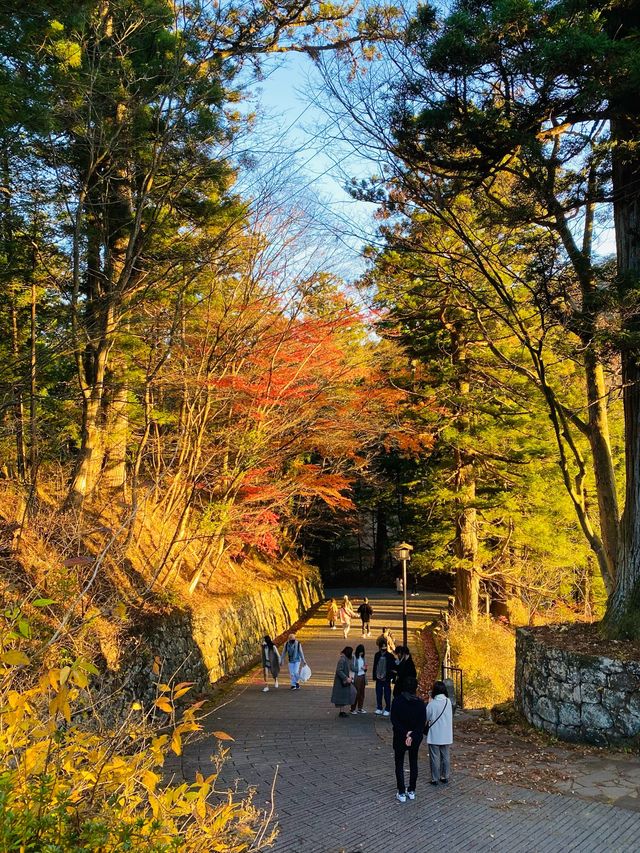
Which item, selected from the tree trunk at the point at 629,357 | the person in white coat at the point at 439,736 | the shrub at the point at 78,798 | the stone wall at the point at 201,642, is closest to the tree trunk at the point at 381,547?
the stone wall at the point at 201,642

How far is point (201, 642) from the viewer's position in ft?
44.0

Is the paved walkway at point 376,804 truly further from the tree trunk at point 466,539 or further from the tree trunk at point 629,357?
the tree trunk at point 466,539

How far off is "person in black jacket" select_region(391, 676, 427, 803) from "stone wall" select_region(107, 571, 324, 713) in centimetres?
247

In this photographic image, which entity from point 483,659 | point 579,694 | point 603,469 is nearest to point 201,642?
point 483,659

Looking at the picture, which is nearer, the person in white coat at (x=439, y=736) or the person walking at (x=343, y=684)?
the person in white coat at (x=439, y=736)

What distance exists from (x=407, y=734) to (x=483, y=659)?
8398 mm

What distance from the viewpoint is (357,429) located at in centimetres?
1656

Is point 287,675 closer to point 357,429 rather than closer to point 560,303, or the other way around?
point 357,429

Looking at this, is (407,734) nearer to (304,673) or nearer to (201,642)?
(304,673)

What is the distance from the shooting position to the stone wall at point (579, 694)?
25.5ft

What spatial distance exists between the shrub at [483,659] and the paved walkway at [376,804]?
367 centimetres

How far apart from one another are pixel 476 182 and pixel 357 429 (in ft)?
28.5

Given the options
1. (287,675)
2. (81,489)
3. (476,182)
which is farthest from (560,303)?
(287,675)

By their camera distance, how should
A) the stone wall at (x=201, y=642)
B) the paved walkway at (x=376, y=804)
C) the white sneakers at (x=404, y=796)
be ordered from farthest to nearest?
1. the stone wall at (x=201, y=642)
2. the white sneakers at (x=404, y=796)
3. the paved walkway at (x=376, y=804)
